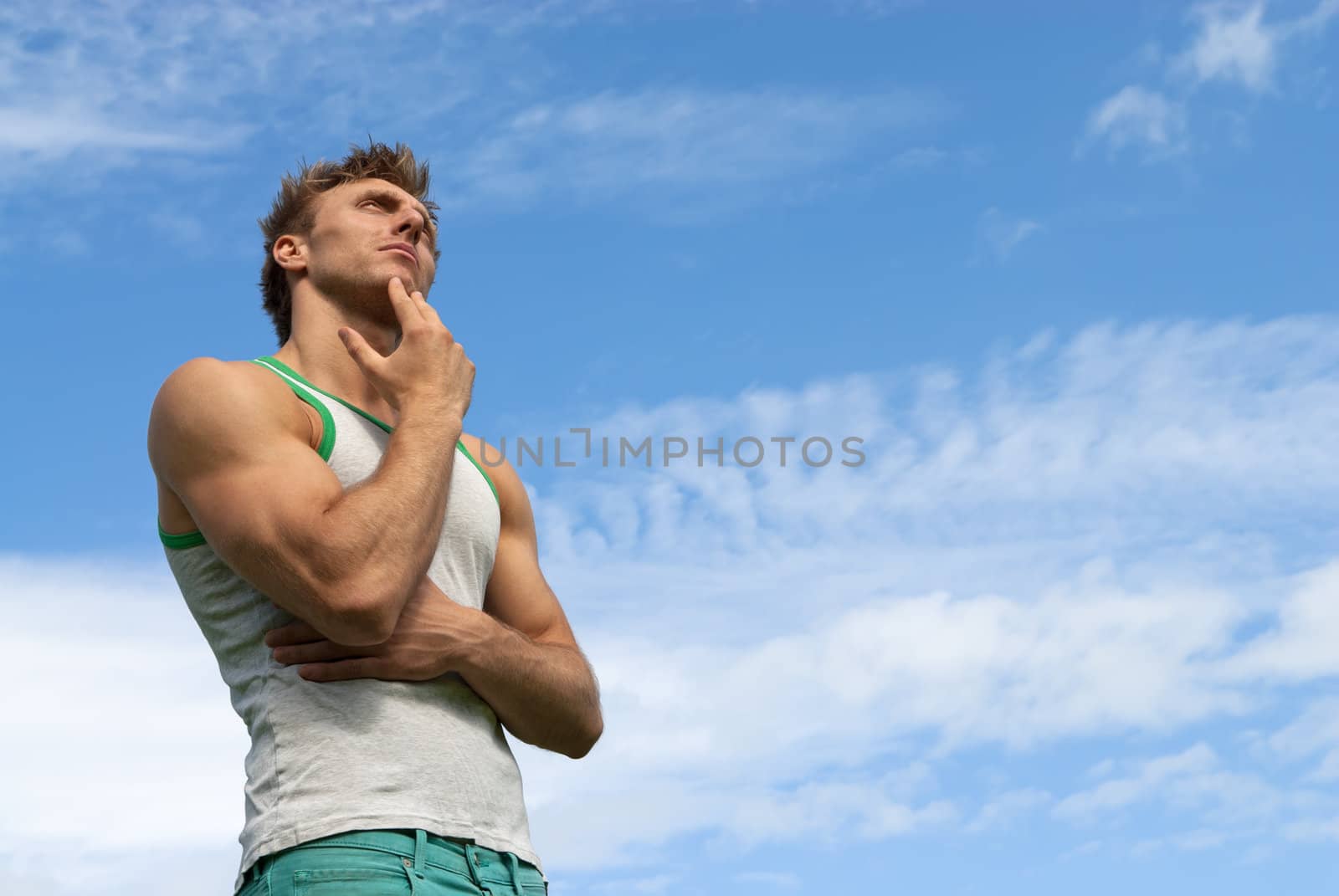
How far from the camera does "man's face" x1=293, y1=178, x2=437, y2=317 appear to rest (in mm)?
4594

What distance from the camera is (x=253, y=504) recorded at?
3.61 m

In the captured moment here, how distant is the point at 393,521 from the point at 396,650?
1.22 ft

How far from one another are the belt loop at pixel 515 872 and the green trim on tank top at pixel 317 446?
1.28 m

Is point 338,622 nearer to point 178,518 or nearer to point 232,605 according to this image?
point 232,605

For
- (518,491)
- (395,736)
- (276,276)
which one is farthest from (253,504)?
(276,276)

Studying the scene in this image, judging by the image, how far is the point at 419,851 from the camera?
3.48 meters

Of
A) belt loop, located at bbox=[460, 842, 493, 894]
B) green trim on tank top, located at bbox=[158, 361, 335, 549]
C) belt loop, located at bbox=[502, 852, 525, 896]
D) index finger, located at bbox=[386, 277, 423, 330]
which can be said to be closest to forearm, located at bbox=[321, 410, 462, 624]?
green trim on tank top, located at bbox=[158, 361, 335, 549]

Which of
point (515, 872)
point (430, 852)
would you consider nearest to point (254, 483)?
point (430, 852)

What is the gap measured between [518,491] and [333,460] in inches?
37.1

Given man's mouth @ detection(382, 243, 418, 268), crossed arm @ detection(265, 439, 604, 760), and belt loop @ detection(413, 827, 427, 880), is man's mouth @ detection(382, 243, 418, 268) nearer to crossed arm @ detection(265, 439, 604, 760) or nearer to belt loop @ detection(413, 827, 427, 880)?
crossed arm @ detection(265, 439, 604, 760)

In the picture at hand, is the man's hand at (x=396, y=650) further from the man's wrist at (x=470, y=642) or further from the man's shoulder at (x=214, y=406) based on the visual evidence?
the man's shoulder at (x=214, y=406)

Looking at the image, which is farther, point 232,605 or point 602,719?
point 602,719

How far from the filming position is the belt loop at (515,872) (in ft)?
12.1

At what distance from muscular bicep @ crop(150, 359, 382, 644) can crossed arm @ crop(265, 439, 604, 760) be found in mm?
129
